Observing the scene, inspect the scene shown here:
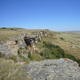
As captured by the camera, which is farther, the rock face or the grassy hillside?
the grassy hillside

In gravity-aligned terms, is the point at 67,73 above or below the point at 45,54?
above

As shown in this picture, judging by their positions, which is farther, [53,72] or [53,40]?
[53,40]

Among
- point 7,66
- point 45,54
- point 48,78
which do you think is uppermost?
point 7,66

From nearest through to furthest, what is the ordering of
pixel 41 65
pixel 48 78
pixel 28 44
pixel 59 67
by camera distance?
1. pixel 48 78
2. pixel 59 67
3. pixel 41 65
4. pixel 28 44

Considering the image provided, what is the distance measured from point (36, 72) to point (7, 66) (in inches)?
46.4

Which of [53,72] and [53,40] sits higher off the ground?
[53,72]

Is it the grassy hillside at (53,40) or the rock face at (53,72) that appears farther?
the grassy hillside at (53,40)

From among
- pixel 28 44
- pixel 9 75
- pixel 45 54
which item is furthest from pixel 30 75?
pixel 28 44

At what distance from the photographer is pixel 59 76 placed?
4.91 m

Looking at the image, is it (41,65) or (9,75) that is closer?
(9,75)

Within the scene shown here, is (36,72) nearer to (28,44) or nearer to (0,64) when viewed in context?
(0,64)

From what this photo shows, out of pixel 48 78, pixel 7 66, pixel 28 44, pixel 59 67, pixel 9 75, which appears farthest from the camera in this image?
pixel 28 44

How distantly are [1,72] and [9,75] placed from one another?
0.37m

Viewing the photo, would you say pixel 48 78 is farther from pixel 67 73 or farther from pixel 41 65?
pixel 41 65
